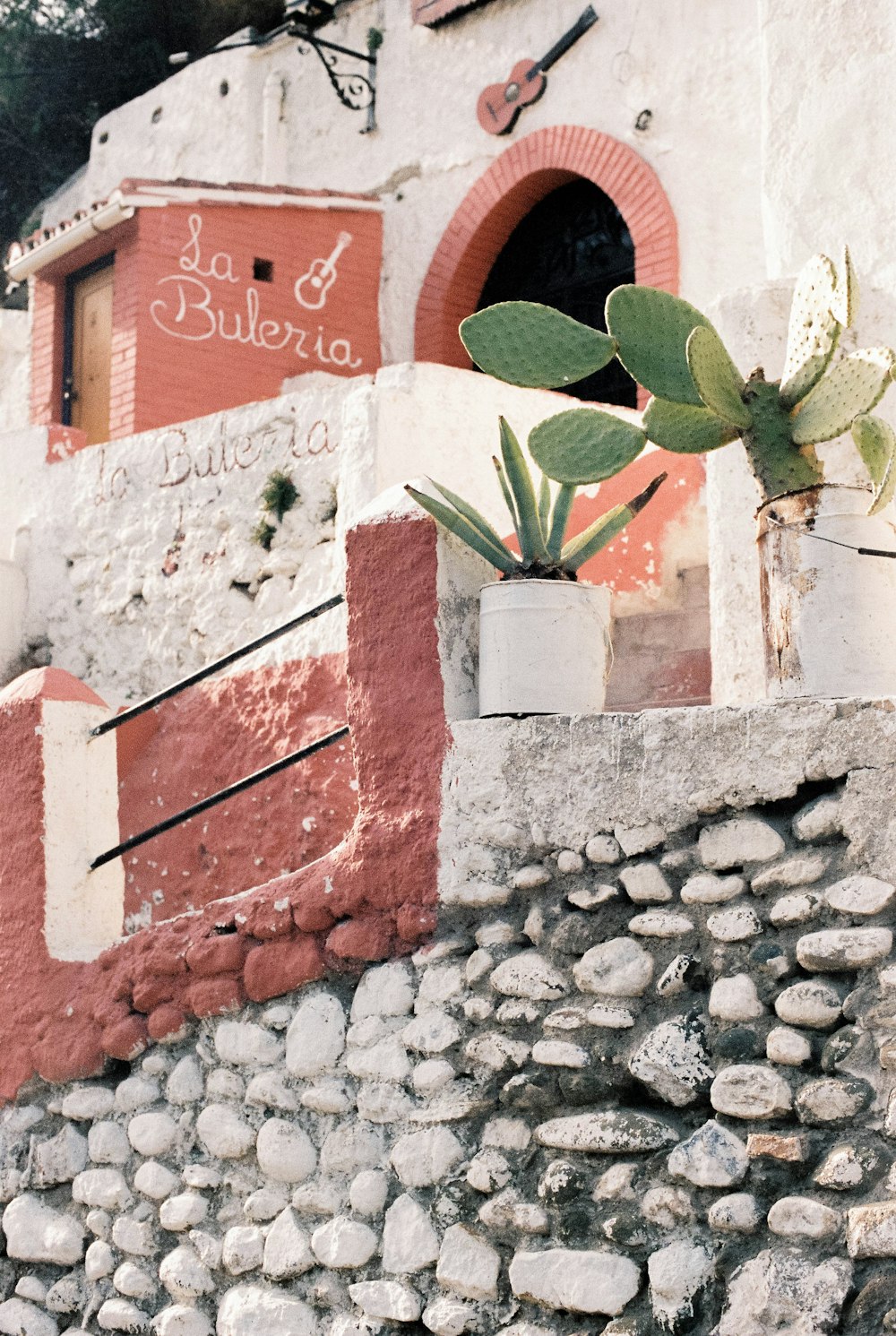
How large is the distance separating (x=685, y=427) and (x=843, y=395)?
1.34ft

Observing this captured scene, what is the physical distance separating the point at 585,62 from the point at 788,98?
4.70 metres

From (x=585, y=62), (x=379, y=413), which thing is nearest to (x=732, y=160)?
(x=585, y=62)

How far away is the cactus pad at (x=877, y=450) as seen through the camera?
3793mm

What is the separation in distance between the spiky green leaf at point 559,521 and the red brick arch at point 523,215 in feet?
18.8

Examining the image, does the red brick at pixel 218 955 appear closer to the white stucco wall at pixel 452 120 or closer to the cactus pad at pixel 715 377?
the cactus pad at pixel 715 377

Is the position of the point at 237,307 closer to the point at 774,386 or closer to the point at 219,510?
the point at 219,510

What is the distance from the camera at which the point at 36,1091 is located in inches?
184

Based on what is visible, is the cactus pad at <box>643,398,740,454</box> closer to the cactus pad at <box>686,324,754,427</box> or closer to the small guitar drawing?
the cactus pad at <box>686,324,754,427</box>

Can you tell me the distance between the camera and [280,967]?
165 inches

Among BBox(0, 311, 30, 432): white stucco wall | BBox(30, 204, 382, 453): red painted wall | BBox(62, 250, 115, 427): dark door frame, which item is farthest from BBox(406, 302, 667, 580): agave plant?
BBox(0, 311, 30, 432): white stucco wall

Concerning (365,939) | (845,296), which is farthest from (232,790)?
(845,296)

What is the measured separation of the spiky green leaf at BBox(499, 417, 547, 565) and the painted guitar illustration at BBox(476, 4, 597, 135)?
693 cm

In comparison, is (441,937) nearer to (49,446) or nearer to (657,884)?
(657,884)

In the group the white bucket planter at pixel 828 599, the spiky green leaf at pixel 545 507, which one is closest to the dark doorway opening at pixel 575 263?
the spiky green leaf at pixel 545 507
